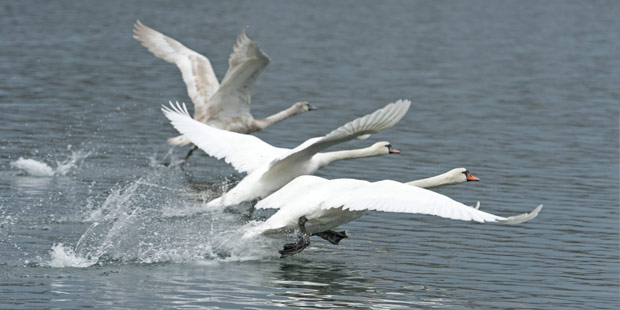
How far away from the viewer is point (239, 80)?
1681 centimetres

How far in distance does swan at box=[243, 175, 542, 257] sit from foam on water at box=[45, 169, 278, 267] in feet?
1.31

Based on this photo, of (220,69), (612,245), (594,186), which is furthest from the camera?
(220,69)

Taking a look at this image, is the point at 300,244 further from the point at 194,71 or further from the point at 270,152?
the point at 194,71

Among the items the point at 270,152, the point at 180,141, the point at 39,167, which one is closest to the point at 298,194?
the point at 270,152

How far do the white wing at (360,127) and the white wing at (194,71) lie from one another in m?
6.15

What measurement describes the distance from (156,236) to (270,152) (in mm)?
1962

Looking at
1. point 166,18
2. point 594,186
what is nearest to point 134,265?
point 594,186

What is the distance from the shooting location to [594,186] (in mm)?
16016

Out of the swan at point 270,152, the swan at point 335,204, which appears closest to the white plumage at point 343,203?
the swan at point 335,204

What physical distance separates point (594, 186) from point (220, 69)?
1521 centimetres

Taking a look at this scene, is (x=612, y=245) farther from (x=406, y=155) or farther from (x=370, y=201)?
(x=406, y=155)

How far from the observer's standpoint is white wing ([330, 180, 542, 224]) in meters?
9.63

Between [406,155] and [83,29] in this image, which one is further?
[83,29]

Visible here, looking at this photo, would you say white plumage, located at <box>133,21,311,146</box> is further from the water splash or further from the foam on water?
the foam on water
